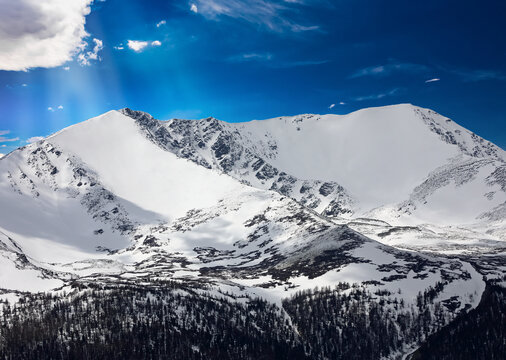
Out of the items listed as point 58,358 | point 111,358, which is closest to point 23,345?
point 58,358

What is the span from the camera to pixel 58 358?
196m

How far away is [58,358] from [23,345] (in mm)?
16936

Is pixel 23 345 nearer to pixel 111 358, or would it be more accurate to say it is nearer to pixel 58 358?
pixel 58 358

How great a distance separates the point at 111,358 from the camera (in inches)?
7795

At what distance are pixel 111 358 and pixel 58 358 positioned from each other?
21443 mm

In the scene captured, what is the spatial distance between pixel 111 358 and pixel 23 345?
3778cm

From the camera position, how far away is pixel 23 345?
19975cm
